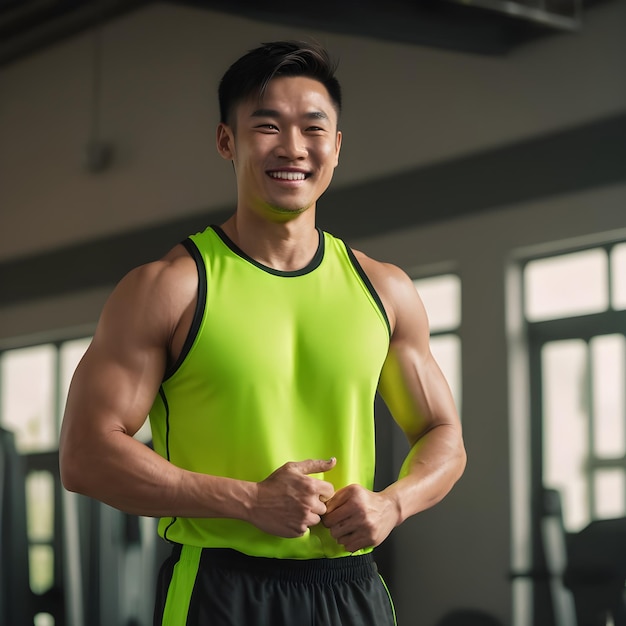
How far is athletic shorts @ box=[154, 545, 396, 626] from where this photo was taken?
115 centimetres

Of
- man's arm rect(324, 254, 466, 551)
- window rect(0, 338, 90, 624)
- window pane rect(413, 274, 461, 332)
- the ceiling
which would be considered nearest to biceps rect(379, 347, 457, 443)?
→ man's arm rect(324, 254, 466, 551)

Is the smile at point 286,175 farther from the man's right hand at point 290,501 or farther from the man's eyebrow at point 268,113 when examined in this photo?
the man's right hand at point 290,501

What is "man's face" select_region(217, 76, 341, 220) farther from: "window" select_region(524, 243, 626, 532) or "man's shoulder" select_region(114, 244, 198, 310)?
"window" select_region(524, 243, 626, 532)

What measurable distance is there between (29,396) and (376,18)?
4.61 ft

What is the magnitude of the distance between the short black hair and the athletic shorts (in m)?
0.55

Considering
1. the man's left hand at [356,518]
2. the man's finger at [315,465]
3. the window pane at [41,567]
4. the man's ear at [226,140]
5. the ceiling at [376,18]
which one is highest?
the ceiling at [376,18]

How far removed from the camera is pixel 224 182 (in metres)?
2.67

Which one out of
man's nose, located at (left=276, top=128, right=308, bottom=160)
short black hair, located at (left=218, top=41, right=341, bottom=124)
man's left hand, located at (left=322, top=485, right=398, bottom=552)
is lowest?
man's left hand, located at (left=322, top=485, right=398, bottom=552)

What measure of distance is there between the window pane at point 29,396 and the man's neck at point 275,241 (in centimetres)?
162

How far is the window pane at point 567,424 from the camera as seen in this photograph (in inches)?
90.7

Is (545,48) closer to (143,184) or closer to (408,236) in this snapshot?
(408,236)

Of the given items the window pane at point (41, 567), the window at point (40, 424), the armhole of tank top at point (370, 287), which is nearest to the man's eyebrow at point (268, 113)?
the armhole of tank top at point (370, 287)

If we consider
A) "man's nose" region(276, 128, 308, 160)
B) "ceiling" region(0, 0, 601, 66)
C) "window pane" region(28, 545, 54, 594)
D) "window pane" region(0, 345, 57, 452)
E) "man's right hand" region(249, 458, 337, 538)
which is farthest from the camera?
"window pane" region(0, 345, 57, 452)

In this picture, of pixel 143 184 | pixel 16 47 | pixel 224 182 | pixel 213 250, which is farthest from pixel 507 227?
pixel 16 47
